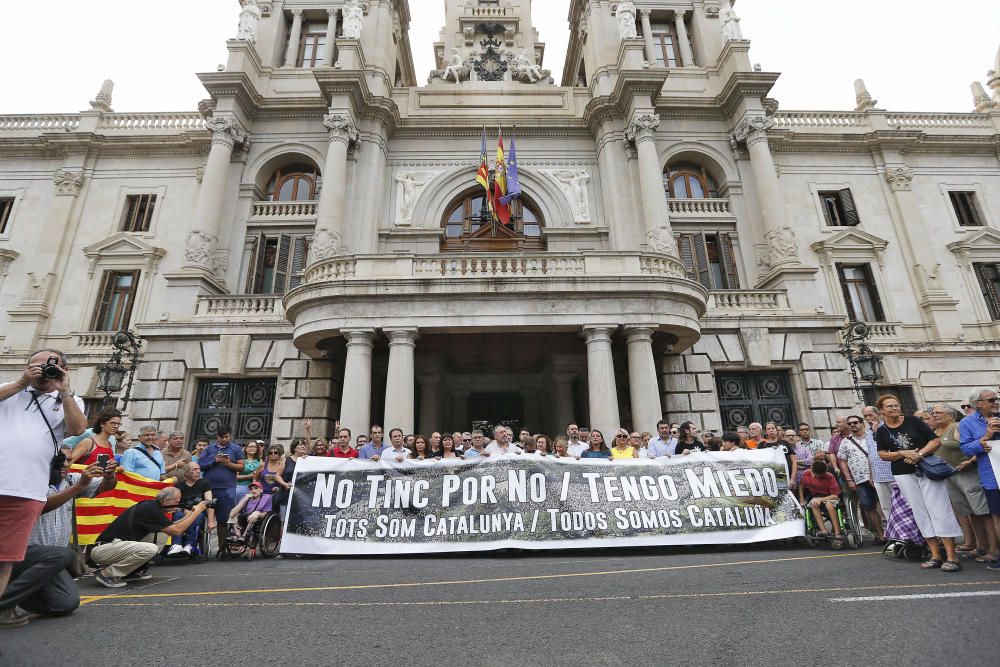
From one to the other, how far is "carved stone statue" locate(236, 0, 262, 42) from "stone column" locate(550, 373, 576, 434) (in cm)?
1983

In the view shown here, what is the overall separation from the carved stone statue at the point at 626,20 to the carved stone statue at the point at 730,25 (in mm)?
4207

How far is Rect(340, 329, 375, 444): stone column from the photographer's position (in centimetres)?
1300

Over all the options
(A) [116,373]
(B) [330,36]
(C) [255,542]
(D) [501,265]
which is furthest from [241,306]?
(B) [330,36]

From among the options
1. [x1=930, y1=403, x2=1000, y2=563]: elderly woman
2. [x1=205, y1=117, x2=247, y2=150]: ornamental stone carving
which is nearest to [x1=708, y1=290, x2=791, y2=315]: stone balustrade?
[x1=930, y1=403, x2=1000, y2=563]: elderly woman

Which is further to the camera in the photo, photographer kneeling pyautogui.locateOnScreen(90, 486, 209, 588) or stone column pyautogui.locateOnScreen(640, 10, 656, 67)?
stone column pyautogui.locateOnScreen(640, 10, 656, 67)

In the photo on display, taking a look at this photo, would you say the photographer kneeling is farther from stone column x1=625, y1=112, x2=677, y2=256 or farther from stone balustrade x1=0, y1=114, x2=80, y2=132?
stone balustrade x1=0, y1=114, x2=80, y2=132

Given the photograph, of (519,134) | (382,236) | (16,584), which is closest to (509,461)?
(16,584)

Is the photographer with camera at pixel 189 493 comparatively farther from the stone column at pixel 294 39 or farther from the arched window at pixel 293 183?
the stone column at pixel 294 39

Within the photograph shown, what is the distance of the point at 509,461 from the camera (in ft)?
27.9

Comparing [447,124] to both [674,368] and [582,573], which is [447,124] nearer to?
[674,368]

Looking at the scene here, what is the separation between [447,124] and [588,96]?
6.81 m

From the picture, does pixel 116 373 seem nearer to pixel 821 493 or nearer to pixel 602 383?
pixel 602 383

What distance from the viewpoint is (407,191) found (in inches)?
838

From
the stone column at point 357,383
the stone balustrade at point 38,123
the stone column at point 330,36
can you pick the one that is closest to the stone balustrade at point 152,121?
the stone balustrade at point 38,123
